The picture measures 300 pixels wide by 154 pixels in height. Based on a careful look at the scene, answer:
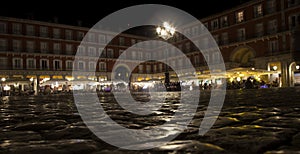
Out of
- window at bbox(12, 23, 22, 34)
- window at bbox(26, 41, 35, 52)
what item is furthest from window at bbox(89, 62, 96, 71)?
window at bbox(12, 23, 22, 34)

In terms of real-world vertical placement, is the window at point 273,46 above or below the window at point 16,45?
below

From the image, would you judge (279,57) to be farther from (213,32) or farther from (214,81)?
(213,32)

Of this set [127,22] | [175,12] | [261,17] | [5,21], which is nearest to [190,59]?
[175,12]

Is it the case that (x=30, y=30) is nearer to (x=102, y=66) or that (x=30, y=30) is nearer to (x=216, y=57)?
(x=102, y=66)

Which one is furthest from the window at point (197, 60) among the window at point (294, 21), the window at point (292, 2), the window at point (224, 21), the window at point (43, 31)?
the window at point (43, 31)

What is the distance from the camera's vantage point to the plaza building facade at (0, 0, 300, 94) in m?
26.9

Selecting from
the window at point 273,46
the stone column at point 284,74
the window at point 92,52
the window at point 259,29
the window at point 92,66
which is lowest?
the stone column at point 284,74

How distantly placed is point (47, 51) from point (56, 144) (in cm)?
3775

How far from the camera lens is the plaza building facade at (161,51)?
26906 millimetres

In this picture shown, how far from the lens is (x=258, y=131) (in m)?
1.90

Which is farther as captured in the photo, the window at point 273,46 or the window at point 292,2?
the window at point 273,46

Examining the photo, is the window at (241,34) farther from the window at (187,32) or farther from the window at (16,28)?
the window at (16,28)

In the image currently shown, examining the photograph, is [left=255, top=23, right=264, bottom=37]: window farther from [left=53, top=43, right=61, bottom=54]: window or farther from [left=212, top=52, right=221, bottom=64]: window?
[left=53, top=43, right=61, bottom=54]: window

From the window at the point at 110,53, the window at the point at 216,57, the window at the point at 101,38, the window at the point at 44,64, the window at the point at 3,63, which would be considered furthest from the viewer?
the window at the point at 110,53
